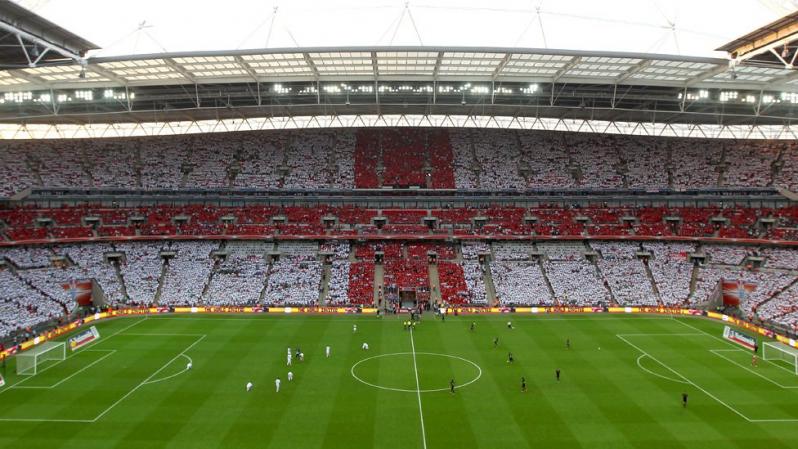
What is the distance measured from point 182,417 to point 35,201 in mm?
49397

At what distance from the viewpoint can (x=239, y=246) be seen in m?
60.7

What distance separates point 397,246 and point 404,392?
108ft

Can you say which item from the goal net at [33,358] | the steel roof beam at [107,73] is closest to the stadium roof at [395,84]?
the steel roof beam at [107,73]

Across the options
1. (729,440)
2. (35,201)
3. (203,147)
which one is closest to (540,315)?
(729,440)

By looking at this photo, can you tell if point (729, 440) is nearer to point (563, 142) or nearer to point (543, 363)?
point (543, 363)

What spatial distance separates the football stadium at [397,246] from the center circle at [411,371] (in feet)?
0.76

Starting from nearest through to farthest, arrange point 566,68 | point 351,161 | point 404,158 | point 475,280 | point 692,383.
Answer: point 692,383
point 566,68
point 475,280
point 351,161
point 404,158

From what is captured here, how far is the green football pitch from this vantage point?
23.7 m

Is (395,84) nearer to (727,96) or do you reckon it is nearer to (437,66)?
(437,66)

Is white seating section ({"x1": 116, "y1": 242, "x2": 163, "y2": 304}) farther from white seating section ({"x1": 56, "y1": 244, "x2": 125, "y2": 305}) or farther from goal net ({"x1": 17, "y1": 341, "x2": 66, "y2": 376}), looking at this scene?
goal net ({"x1": 17, "y1": 341, "x2": 66, "y2": 376})

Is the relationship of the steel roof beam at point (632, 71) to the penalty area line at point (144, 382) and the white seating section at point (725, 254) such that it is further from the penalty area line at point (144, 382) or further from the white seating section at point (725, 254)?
the penalty area line at point (144, 382)

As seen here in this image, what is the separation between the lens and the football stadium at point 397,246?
2698 cm

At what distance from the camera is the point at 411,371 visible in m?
32.5

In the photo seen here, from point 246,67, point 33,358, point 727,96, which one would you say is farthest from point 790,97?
point 33,358
